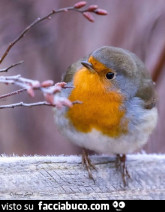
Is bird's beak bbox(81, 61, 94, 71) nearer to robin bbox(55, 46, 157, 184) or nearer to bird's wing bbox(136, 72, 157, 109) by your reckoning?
robin bbox(55, 46, 157, 184)

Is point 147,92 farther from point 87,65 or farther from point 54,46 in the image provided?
point 54,46

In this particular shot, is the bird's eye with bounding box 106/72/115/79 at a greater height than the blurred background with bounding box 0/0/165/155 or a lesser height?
lesser

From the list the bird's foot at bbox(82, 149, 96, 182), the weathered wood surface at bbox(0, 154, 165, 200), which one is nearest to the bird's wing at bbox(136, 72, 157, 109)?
the weathered wood surface at bbox(0, 154, 165, 200)

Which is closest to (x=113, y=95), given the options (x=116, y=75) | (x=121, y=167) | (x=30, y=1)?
(x=116, y=75)

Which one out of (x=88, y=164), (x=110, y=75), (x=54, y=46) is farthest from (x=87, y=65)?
(x=54, y=46)
